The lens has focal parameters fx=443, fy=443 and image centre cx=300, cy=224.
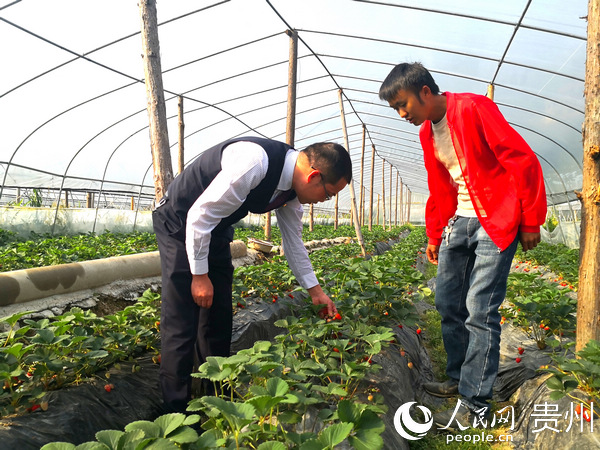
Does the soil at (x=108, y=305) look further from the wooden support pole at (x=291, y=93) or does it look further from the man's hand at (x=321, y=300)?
the wooden support pole at (x=291, y=93)

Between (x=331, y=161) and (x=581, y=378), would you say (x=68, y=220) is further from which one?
(x=581, y=378)

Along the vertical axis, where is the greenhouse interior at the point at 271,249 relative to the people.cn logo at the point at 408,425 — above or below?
above

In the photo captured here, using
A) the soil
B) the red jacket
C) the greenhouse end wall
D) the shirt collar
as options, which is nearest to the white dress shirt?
the shirt collar

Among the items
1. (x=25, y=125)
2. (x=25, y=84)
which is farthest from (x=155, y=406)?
(x=25, y=125)

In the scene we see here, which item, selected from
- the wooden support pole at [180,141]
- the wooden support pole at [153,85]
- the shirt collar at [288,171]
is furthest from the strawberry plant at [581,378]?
the wooden support pole at [180,141]

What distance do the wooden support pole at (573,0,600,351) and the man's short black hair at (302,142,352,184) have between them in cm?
128

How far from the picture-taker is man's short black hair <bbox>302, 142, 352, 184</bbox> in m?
2.00

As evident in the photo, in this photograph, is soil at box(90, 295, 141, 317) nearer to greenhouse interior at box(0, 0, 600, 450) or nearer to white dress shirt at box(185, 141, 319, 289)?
greenhouse interior at box(0, 0, 600, 450)

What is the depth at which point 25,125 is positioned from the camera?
30.8 feet

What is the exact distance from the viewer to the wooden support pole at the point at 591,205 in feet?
7.39

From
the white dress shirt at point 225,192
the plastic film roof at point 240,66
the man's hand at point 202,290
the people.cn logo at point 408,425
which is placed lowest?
the people.cn logo at point 408,425

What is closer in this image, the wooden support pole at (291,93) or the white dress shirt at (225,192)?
the white dress shirt at (225,192)

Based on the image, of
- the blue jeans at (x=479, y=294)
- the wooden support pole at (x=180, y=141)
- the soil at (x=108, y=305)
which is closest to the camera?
the blue jeans at (x=479, y=294)

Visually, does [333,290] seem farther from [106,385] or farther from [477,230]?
[106,385]
